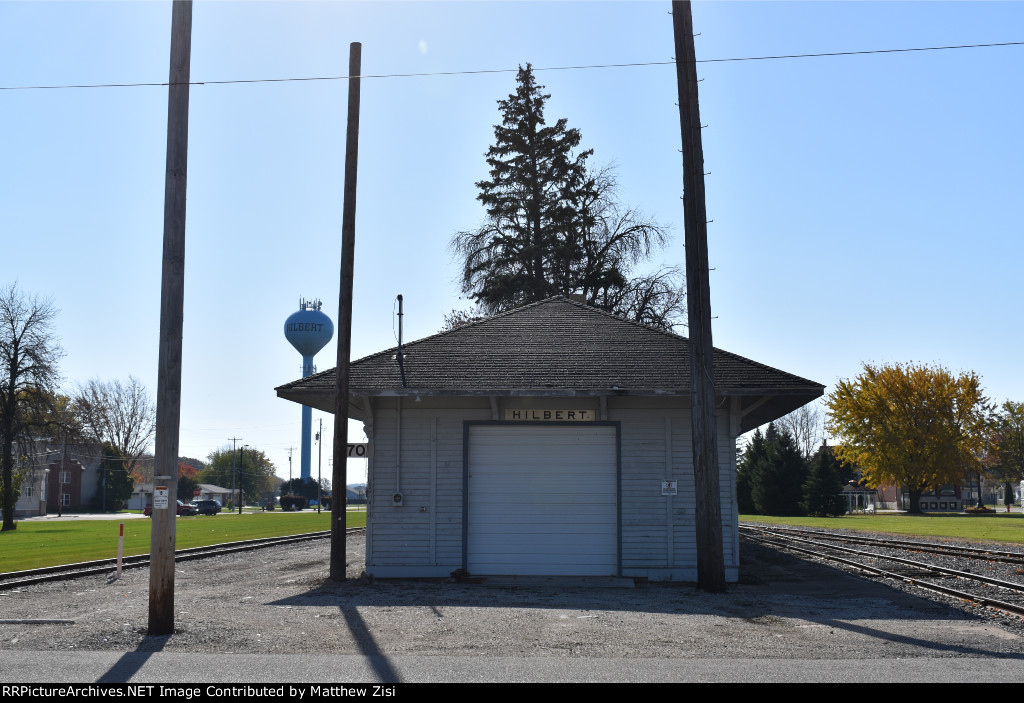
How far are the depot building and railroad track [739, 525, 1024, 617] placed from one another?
3836 millimetres

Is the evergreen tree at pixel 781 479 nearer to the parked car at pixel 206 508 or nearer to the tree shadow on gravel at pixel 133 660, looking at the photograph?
the parked car at pixel 206 508

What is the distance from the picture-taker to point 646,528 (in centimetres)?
1636

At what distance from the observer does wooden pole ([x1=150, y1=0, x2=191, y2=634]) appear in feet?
33.1

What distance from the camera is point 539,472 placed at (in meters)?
16.7

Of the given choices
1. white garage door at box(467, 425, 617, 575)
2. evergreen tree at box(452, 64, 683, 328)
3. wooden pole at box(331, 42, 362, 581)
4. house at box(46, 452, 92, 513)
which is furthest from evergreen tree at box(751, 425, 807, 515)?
house at box(46, 452, 92, 513)

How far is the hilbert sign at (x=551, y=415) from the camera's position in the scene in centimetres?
1673

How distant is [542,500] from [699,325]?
464 centimetres

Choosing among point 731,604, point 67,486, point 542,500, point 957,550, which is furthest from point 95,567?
point 67,486

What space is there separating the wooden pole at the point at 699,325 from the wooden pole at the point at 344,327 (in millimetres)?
5925

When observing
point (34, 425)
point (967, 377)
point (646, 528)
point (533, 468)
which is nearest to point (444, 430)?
point (533, 468)

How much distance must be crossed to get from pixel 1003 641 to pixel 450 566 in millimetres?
9445

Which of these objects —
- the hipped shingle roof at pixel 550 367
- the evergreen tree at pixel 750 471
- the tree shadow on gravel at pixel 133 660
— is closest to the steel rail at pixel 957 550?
the hipped shingle roof at pixel 550 367

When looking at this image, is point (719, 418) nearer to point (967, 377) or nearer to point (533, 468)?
point (533, 468)

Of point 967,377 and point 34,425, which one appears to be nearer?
point 34,425
